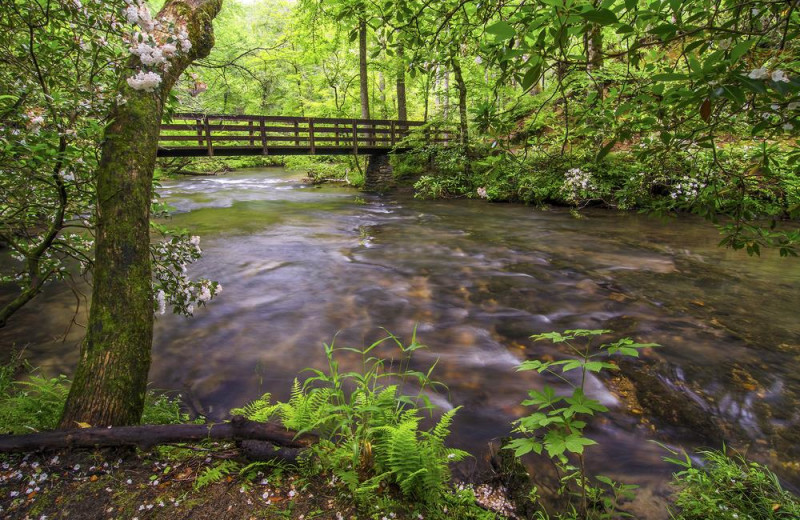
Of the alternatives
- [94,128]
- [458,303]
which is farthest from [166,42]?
[458,303]

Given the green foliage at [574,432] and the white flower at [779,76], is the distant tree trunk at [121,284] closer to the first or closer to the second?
the green foliage at [574,432]

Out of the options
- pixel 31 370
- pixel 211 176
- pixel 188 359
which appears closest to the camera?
pixel 31 370

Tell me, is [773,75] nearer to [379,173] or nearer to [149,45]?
[149,45]

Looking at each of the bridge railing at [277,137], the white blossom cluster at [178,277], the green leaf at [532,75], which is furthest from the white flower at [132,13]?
the bridge railing at [277,137]

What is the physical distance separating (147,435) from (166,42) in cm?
271

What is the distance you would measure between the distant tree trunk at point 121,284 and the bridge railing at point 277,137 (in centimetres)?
1209

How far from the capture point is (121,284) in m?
2.52

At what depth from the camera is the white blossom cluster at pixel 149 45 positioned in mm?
2732

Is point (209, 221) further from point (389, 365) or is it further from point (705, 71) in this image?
point (705, 71)

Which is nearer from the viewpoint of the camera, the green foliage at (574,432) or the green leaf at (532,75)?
the green leaf at (532,75)

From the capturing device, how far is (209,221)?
12898mm

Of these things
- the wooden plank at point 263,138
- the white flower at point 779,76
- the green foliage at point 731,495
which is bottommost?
the green foliage at point 731,495

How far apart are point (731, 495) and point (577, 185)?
10895 millimetres

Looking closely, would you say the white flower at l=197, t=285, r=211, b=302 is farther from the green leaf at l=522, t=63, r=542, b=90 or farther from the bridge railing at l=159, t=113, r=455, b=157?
the bridge railing at l=159, t=113, r=455, b=157
